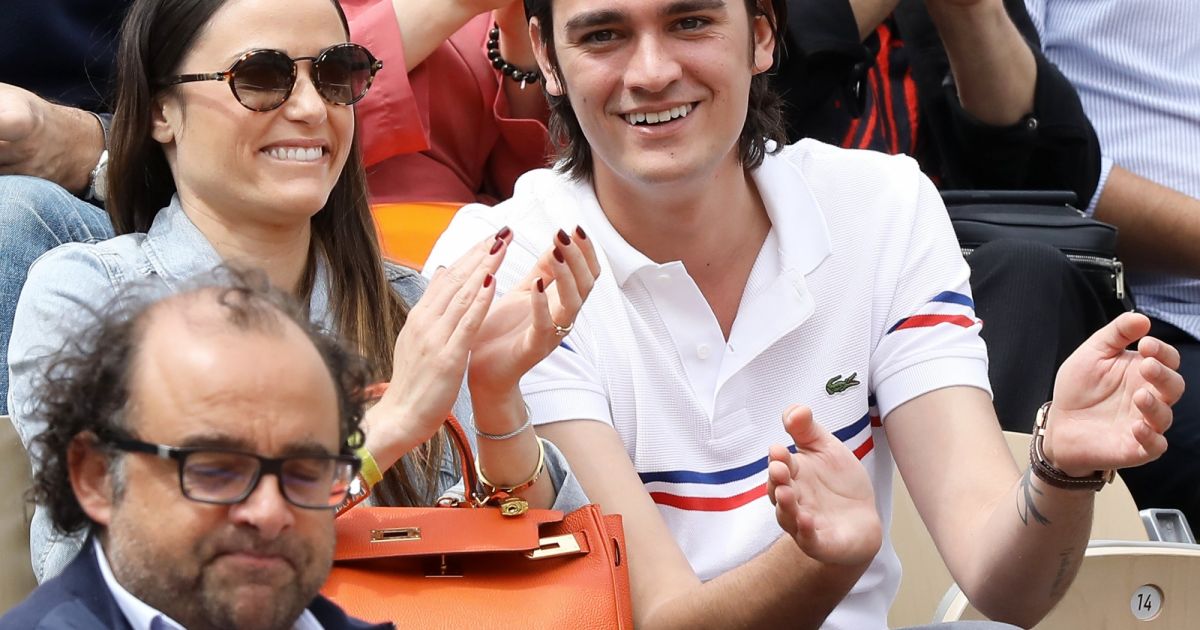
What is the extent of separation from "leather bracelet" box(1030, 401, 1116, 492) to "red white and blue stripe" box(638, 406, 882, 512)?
452 mm

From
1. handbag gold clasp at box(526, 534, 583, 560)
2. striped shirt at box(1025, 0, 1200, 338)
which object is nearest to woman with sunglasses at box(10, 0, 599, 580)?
handbag gold clasp at box(526, 534, 583, 560)

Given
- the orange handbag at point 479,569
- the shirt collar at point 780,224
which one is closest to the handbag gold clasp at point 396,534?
the orange handbag at point 479,569

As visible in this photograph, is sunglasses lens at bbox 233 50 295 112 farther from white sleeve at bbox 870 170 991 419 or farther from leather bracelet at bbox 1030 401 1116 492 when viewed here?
leather bracelet at bbox 1030 401 1116 492

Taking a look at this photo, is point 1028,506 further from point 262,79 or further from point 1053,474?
point 262,79

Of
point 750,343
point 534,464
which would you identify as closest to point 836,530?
point 534,464

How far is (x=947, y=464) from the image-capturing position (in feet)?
8.00

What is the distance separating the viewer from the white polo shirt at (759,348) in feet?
8.15

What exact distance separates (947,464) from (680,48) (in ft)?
2.48

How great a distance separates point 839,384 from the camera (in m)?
2.55

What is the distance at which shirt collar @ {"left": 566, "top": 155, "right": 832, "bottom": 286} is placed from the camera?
2580 millimetres

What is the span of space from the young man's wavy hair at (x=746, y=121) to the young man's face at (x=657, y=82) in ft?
0.35

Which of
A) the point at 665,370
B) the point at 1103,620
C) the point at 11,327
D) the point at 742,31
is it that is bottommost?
the point at 1103,620

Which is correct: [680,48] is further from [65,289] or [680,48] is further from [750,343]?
[65,289]

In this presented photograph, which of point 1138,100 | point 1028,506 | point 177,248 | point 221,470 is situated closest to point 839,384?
point 1028,506
